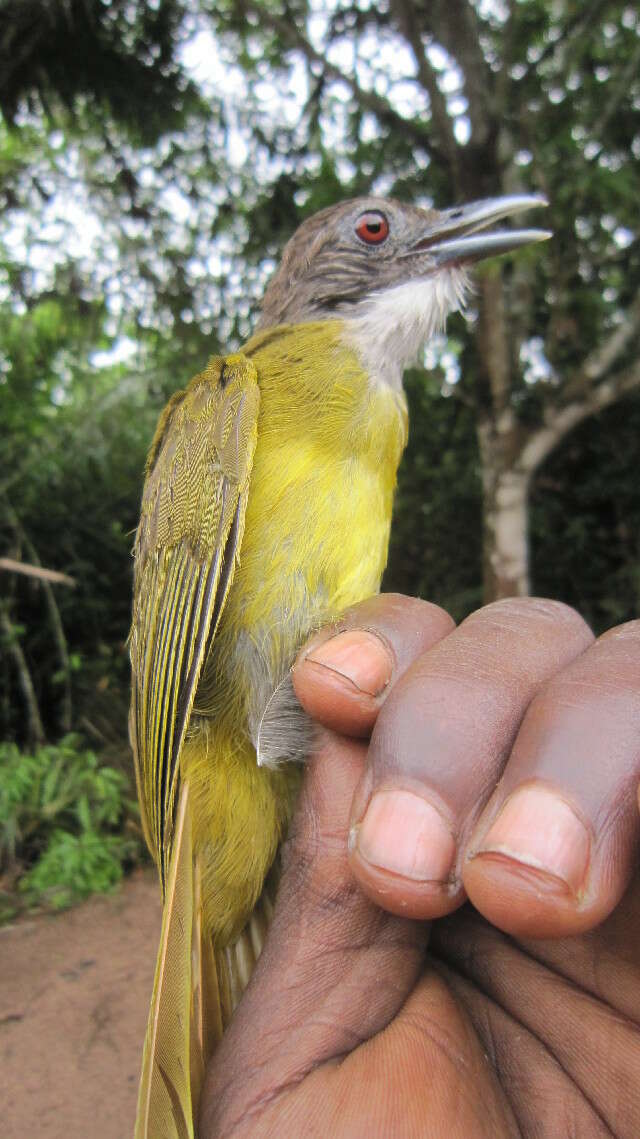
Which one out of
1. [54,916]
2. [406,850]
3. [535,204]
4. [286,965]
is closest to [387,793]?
[406,850]

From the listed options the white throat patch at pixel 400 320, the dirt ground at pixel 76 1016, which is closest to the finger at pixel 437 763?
the white throat patch at pixel 400 320

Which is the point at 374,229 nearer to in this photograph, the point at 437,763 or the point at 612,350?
the point at 437,763

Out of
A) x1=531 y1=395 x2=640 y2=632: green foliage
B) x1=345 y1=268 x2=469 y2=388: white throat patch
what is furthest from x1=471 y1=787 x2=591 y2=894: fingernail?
x1=531 y1=395 x2=640 y2=632: green foliage

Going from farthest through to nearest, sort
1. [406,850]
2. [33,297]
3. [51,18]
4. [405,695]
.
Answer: [33,297]
[51,18]
[405,695]
[406,850]

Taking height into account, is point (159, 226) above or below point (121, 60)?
below

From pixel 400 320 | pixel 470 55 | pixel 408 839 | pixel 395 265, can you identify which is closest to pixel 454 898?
pixel 408 839

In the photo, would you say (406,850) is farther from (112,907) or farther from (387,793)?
(112,907)
